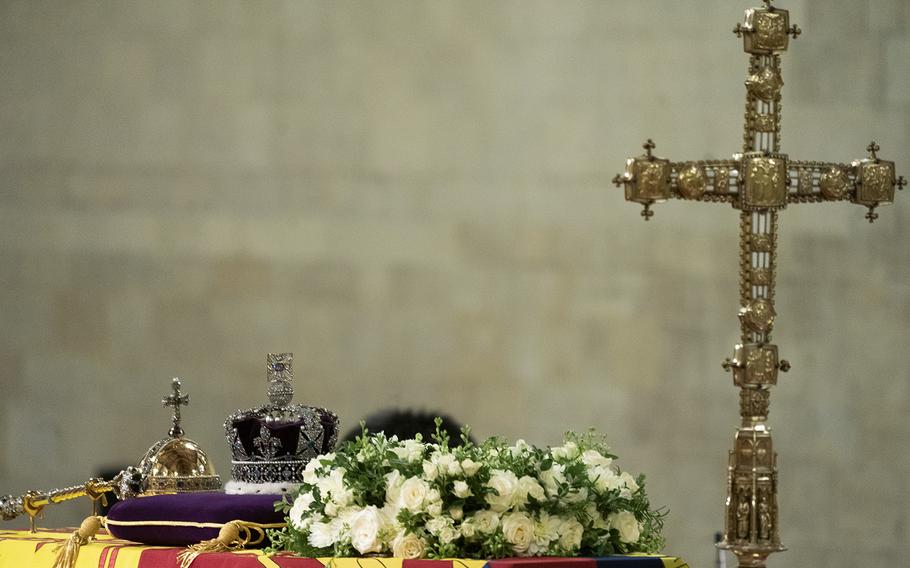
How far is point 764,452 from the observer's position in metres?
3.22

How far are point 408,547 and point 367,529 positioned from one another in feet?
0.27

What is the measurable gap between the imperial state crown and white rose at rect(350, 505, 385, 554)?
59 cm

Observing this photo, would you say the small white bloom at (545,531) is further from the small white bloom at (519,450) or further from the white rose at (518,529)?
the small white bloom at (519,450)

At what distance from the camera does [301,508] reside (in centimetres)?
312

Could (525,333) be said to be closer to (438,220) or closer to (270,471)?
(438,220)

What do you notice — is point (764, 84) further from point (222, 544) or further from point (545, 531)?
point (222, 544)

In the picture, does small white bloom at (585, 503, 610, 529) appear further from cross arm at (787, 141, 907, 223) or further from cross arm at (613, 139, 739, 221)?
cross arm at (787, 141, 907, 223)

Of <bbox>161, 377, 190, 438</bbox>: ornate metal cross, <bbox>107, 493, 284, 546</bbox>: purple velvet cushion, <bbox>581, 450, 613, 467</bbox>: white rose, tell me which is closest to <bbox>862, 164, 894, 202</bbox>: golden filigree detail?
<bbox>581, 450, 613, 467</bbox>: white rose

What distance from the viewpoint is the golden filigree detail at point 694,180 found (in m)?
3.34

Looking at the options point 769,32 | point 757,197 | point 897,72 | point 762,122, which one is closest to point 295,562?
point 757,197

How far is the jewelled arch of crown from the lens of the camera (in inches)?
126

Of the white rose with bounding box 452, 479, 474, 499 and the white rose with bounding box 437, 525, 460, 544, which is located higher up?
the white rose with bounding box 452, 479, 474, 499

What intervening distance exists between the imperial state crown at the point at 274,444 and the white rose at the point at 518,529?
76 centimetres

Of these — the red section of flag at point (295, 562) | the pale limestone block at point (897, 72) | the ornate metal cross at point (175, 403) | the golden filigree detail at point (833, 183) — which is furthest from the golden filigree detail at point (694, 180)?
the pale limestone block at point (897, 72)
